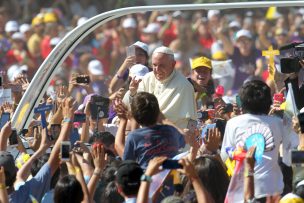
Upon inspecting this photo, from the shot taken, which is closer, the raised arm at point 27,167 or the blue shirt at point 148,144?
the blue shirt at point 148,144

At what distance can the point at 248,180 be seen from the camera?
1034 cm

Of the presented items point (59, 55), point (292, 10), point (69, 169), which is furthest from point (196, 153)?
A: point (292, 10)

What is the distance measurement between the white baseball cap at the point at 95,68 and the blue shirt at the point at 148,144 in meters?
12.5

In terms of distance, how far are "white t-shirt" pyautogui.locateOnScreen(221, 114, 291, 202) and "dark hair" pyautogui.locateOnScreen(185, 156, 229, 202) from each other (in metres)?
0.25

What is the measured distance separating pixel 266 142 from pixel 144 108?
0.91 m

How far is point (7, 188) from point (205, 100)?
4.28 meters

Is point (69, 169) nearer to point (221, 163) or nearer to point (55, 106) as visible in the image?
point (221, 163)

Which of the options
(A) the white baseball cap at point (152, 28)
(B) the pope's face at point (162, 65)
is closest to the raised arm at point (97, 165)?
(B) the pope's face at point (162, 65)

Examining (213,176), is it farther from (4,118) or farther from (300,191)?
(4,118)

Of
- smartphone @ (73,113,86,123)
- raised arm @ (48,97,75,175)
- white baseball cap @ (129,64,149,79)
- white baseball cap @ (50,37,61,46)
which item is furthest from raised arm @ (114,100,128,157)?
white baseball cap @ (50,37,61,46)

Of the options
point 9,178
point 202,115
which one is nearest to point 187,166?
point 9,178

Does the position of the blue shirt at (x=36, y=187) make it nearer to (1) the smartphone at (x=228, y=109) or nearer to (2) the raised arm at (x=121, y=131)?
(2) the raised arm at (x=121, y=131)

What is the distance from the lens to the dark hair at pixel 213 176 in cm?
1159

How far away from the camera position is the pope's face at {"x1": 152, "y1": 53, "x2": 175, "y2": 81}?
524 inches
